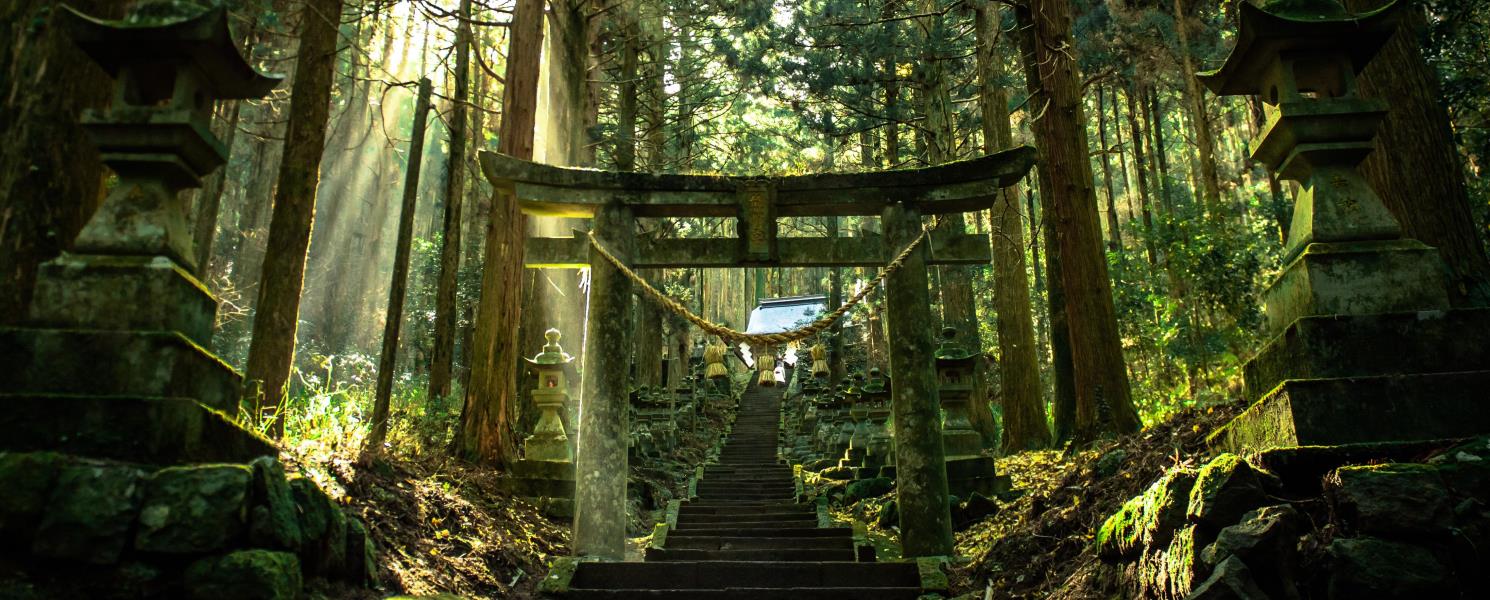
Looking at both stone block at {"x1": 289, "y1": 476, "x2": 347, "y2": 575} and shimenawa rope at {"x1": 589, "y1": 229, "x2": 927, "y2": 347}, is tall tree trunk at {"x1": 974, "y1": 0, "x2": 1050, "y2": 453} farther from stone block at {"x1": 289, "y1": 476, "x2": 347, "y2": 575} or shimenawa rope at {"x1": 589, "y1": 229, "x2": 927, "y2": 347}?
stone block at {"x1": 289, "y1": 476, "x2": 347, "y2": 575}

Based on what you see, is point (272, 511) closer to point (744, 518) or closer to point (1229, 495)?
point (1229, 495)

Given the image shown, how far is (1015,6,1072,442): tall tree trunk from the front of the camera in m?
9.40

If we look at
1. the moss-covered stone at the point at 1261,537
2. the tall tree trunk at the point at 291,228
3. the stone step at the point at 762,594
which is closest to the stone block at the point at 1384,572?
the moss-covered stone at the point at 1261,537

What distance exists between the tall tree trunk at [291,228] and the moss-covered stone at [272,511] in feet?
9.80

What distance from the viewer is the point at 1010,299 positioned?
40.0ft

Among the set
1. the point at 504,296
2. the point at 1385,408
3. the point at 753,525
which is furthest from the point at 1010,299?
the point at 1385,408

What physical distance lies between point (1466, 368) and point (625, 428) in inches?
201

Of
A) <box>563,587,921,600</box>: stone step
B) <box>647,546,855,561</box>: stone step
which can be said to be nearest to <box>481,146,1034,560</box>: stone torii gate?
<box>647,546,855,561</box>: stone step

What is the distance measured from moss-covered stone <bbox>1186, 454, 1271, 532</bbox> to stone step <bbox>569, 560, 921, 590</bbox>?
8.61 feet

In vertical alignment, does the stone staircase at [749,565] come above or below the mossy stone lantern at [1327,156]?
below

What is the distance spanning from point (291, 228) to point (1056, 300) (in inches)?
322

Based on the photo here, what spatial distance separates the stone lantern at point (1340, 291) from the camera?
11.1 ft

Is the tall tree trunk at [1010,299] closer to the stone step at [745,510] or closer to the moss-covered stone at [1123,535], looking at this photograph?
the stone step at [745,510]

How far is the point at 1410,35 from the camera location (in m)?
5.62
